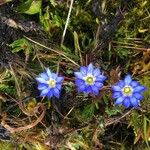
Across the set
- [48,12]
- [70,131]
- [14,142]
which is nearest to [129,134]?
[70,131]

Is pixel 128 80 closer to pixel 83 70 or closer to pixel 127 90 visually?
pixel 127 90

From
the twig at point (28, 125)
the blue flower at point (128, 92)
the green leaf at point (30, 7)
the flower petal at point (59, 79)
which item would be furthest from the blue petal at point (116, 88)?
the green leaf at point (30, 7)

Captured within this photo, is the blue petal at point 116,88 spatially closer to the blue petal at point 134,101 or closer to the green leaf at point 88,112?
the blue petal at point 134,101

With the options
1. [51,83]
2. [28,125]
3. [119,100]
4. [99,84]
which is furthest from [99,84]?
[28,125]

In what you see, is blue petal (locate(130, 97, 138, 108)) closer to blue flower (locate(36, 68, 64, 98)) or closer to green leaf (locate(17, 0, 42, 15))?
blue flower (locate(36, 68, 64, 98))

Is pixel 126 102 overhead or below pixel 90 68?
below

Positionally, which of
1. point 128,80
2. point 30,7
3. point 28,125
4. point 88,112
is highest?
point 30,7

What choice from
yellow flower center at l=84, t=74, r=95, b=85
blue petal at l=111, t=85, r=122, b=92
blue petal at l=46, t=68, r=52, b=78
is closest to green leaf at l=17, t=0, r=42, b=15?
blue petal at l=46, t=68, r=52, b=78
